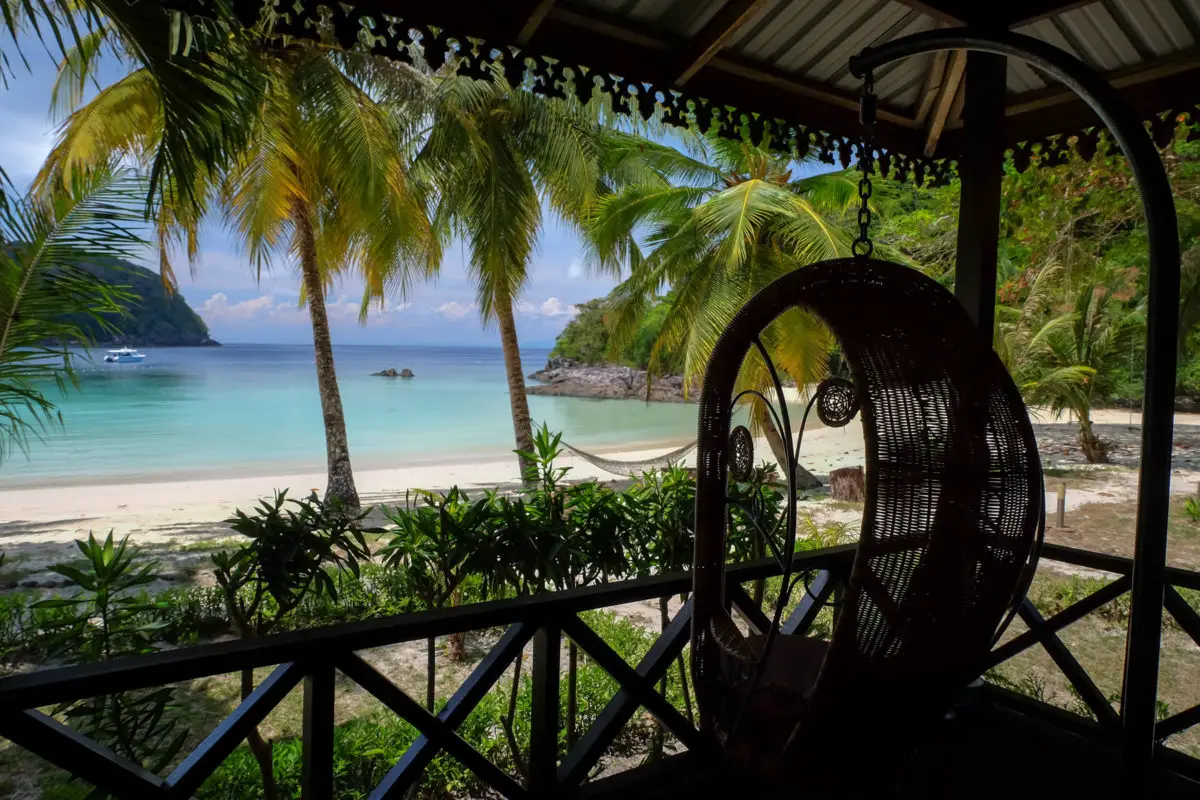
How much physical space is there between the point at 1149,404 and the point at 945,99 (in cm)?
159

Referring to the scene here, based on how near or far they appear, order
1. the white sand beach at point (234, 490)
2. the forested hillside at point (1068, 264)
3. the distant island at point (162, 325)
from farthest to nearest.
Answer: the distant island at point (162, 325)
the white sand beach at point (234, 490)
the forested hillside at point (1068, 264)

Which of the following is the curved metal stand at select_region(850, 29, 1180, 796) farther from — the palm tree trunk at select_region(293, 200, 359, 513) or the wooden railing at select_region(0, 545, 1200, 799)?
the palm tree trunk at select_region(293, 200, 359, 513)

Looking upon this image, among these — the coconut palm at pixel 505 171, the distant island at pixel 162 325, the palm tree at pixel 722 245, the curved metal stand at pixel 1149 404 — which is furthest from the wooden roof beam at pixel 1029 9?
the distant island at pixel 162 325

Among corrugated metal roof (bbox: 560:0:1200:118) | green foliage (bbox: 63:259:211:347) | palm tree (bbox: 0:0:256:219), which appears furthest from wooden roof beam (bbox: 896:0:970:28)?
green foliage (bbox: 63:259:211:347)

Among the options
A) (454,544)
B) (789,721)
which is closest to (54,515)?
(454,544)

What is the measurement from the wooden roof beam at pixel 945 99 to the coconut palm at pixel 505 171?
16.5 feet

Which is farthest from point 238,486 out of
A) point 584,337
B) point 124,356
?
point 124,356

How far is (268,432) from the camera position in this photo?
20500mm

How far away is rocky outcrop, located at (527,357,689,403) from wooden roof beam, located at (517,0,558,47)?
71.5 feet

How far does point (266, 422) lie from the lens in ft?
73.4

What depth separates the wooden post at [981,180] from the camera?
5.84ft

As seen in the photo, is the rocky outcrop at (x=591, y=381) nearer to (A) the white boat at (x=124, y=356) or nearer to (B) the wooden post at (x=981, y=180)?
(A) the white boat at (x=124, y=356)

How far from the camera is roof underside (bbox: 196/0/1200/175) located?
1.54 meters

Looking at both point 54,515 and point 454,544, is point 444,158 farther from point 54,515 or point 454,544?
point 54,515
